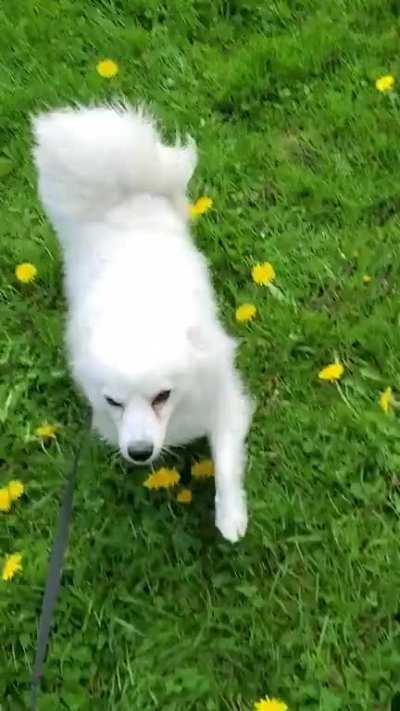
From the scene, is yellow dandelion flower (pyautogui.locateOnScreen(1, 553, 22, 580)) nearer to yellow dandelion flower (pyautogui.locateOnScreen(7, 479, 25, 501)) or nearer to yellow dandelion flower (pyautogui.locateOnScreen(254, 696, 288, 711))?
yellow dandelion flower (pyautogui.locateOnScreen(7, 479, 25, 501))

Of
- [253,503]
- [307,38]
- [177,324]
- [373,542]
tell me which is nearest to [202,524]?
[253,503]

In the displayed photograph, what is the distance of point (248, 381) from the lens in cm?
265

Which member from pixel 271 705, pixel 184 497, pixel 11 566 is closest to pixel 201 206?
pixel 184 497

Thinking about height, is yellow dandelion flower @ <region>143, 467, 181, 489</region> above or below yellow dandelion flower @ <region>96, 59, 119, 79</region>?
below

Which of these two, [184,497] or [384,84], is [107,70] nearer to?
[384,84]

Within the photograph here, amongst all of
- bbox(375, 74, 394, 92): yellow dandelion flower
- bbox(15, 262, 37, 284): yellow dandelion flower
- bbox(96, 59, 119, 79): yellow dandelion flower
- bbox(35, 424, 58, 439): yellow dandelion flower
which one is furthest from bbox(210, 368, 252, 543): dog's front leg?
bbox(96, 59, 119, 79): yellow dandelion flower

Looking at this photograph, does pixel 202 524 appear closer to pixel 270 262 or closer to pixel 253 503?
pixel 253 503

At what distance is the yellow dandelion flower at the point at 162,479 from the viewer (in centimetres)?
246

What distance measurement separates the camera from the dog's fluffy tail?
7.97 feet

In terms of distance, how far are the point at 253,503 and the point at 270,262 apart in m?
0.74

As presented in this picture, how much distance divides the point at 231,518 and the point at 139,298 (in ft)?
1.84

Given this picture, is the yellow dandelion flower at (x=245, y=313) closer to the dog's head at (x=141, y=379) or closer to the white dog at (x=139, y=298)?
the white dog at (x=139, y=298)

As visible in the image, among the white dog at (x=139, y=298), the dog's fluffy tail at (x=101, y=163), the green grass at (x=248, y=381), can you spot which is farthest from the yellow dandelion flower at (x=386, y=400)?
the dog's fluffy tail at (x=101, y=163)

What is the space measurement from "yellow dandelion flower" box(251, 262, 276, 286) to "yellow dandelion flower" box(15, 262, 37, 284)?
63 centimetres
